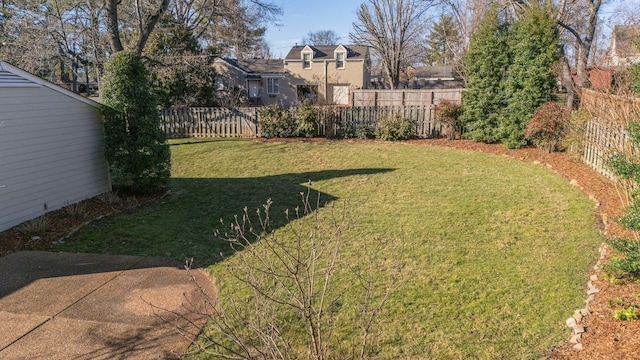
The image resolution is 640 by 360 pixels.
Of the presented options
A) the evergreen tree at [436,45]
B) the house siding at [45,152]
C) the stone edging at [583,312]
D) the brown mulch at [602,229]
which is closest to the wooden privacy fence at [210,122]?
the house siding at [45,152]

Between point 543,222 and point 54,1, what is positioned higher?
point 54,1

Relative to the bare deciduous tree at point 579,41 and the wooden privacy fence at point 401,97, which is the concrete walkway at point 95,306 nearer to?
the bare deciduous tree at point 579,41

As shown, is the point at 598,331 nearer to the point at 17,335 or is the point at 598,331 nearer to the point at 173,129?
the point at 17,335

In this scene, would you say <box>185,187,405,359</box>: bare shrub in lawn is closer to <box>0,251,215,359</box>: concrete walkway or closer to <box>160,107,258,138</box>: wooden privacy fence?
<box>0,251,215,359</box>: concrete walkway

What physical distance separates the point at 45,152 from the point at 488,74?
12028 mm

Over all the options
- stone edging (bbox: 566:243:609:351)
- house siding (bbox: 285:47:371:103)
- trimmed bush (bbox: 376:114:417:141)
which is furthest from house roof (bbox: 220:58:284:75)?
stone edging (bbox: 566:243:609:351)

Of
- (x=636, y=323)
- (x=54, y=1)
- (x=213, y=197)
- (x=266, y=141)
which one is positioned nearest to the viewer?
(x=636, y=323)

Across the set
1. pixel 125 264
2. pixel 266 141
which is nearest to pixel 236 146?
pixel 266 141

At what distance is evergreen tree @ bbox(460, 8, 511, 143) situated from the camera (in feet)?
41.9

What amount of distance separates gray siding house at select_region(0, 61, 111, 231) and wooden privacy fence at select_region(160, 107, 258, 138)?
333 inches

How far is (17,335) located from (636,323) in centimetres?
545

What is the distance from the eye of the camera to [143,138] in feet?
27.1

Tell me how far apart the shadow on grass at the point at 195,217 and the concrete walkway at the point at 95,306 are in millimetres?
382

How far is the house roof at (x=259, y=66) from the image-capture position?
112 ft
